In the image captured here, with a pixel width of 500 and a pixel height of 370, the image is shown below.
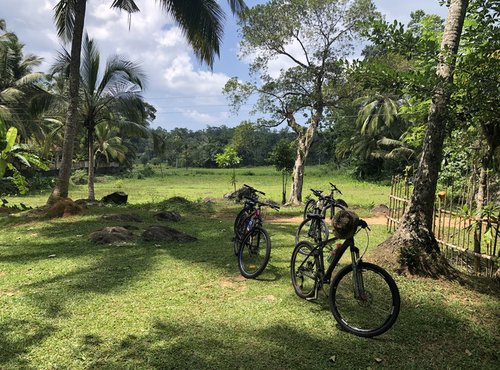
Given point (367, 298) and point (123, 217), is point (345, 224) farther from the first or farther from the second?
point (123, 217)

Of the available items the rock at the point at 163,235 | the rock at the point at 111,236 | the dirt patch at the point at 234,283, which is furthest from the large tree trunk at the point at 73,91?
the dirt patch at the point at 234,283

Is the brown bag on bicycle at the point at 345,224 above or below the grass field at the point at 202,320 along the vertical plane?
above

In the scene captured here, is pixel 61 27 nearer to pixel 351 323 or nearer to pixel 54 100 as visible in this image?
pixel 54 100

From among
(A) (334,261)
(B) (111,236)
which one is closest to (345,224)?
(A) (334,261)

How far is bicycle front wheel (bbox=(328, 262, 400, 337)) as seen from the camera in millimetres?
3447

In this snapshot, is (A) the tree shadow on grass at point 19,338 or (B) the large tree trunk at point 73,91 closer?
(A) the tree shadow on grass at point 19,338

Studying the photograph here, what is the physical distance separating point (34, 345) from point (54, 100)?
37.0 ft

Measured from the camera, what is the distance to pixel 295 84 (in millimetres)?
15867

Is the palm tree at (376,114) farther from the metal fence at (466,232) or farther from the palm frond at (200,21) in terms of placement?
the metal fence at (466,232)

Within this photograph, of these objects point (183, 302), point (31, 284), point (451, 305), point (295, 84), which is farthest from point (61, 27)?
point (451, 305)

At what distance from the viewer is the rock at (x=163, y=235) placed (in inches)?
299

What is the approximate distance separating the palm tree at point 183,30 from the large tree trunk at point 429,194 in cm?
750

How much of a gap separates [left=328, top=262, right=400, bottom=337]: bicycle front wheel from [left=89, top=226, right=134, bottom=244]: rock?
4.78 m

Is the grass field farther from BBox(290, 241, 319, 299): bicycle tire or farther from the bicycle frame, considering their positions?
the bicycle frame
